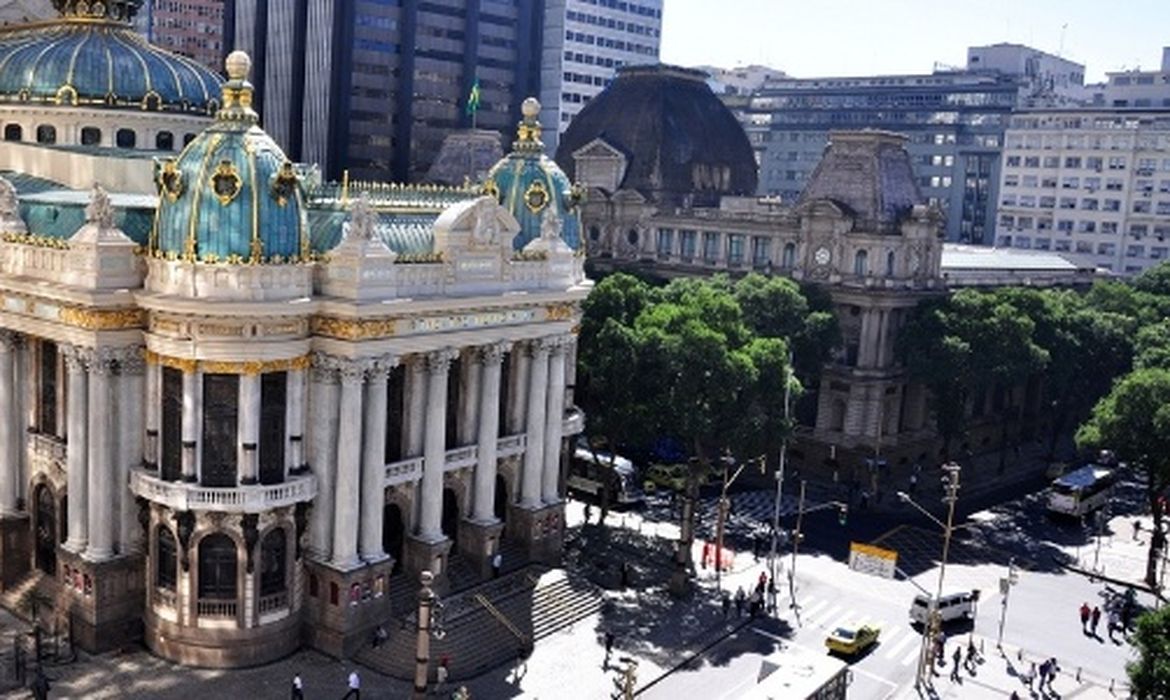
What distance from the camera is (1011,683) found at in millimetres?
66625

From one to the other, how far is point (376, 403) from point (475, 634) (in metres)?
13.5

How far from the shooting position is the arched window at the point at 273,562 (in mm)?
60500

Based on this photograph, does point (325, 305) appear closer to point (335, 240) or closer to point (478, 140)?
point (335, 240)

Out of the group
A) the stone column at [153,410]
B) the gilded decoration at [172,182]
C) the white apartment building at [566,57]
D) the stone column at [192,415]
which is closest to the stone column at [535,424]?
the stone column at [192,415]

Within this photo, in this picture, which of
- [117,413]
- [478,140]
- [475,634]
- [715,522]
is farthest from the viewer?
[478,140]

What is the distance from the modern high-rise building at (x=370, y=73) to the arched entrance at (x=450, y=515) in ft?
341

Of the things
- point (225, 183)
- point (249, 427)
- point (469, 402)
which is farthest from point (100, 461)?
point (469, 402)

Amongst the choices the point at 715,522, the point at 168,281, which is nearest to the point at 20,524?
the point at 168,281

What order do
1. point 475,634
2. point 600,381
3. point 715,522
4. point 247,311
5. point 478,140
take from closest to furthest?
point 247,311 < point 475,634 < point 600,381 < point 715,522 < point 478,140

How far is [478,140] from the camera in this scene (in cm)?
14638

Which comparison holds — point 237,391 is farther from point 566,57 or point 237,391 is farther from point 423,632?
point 566,57

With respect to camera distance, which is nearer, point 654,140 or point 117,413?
point 117,413

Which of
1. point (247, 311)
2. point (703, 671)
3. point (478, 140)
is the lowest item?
point (703, 671)

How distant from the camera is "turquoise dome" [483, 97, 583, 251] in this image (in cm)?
7431
